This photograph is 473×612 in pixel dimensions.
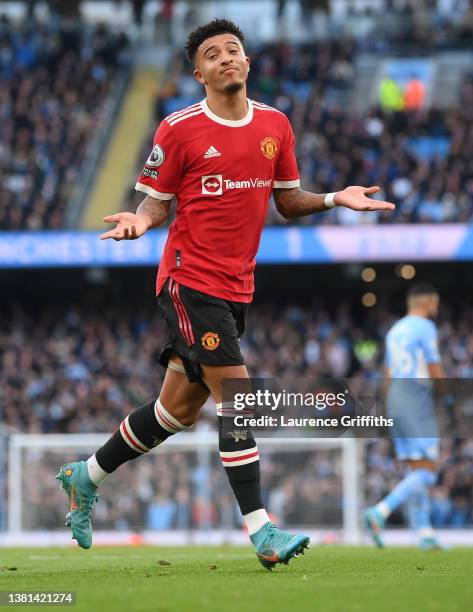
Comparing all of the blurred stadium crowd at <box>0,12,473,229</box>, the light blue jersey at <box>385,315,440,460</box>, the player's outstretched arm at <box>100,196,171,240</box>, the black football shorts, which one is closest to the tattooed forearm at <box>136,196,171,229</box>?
the player's outstretched arm at <box>100,196,171,240</box>

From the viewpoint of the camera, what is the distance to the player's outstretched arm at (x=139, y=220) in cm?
543

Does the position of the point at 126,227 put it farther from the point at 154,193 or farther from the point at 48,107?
the point at 48,107

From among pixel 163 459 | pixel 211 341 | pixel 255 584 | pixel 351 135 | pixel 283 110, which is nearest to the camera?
pixel 255 584

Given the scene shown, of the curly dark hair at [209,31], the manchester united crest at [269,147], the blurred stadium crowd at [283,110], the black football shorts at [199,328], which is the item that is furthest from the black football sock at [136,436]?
the blurred stadium crowd at [283,110]

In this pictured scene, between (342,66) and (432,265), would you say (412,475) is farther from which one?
(342,66)

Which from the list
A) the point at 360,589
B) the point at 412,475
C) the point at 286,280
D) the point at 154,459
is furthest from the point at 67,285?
the point at 360,589

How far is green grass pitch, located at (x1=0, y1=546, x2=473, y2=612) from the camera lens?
4309 mm

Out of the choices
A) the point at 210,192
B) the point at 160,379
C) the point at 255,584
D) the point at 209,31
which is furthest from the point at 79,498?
the point at 160,379

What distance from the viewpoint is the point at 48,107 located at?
27.3 meters

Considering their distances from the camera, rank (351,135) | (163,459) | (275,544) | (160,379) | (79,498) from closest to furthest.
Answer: (275,544) < (79,498) < (163,459) < (160,379) < (351,135)

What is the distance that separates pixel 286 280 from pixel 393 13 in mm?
7791

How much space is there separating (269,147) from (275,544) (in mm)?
1764

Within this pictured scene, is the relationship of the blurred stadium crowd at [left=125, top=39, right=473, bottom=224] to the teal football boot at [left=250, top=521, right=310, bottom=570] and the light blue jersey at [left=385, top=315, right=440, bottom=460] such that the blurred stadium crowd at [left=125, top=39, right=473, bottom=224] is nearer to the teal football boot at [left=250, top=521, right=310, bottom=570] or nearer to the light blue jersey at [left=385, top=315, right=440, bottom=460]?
the light blue jersey at [left=385, top=315, right=440, bottom=460]

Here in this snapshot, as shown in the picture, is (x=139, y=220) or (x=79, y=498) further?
(x=79, y=498)
